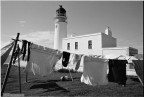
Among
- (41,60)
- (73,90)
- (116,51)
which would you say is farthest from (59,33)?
(41,60)

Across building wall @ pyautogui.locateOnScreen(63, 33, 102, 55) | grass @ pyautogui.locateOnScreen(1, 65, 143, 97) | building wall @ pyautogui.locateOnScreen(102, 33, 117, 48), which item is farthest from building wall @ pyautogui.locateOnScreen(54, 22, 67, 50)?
grass @ pyautogui.locateOnScreen(1, 65, 143, 97)

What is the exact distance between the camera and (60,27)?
30266 mm

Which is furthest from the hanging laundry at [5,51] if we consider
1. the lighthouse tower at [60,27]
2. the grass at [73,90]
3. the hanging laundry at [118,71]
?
the lighthouse tower at [60,27]

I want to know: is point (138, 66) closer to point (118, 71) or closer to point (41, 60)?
point (118, 71)

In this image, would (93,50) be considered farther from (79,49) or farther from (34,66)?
(34,66)

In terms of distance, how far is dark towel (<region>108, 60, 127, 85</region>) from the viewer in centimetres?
786

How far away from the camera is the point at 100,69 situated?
7922 millimetres

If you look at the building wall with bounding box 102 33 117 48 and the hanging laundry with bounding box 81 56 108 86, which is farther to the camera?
the building wall with bounding box 102 33 117 48

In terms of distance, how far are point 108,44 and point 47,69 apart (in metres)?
17.8

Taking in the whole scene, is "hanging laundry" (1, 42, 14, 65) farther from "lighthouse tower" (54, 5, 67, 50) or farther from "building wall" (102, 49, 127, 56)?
"lighthouse tower" (54, 5, 67, 50)

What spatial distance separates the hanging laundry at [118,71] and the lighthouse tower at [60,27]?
2056 centimetres

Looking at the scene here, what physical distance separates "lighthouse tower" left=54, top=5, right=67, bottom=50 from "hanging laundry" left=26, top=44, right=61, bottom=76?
68.2ft

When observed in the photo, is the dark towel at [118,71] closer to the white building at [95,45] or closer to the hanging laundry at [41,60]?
the hanging laundry at [41,60]

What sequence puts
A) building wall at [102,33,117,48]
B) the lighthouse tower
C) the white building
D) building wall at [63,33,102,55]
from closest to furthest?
the white building, building wall at [63,33,102,55], building wall at [102,33,117,48], the lighthouse tower
